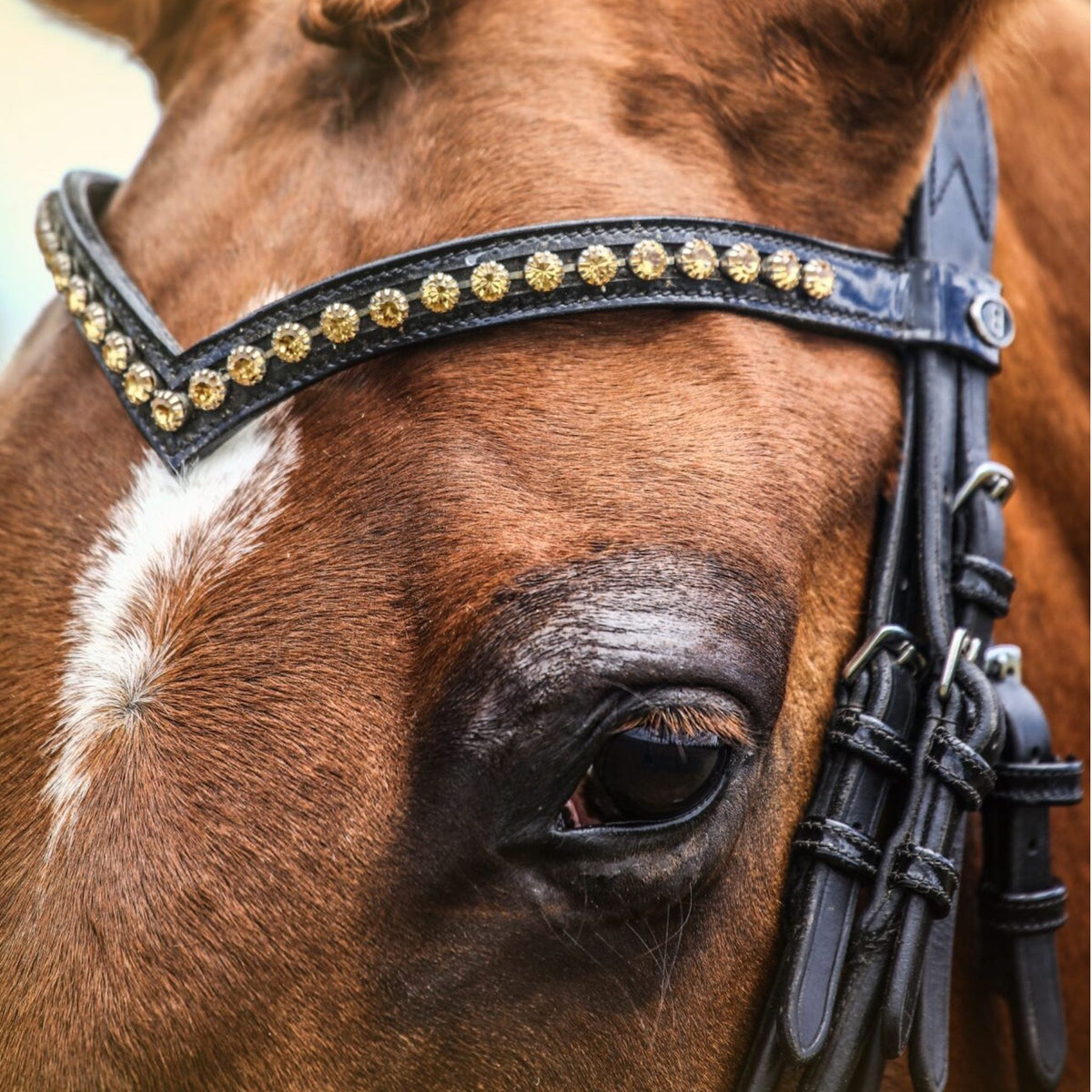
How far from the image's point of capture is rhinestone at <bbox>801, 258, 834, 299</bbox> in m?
1.18

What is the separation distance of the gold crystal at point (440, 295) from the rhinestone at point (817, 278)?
37cm

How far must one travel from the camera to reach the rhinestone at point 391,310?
1.08m

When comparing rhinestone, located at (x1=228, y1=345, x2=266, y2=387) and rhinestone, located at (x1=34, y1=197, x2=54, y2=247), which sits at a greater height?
rhinestone, located at (x1=34, y1=197, x2=54, y2=247)

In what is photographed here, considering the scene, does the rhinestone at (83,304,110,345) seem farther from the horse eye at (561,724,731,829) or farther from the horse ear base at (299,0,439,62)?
the horse eye at (561,724,731,829)

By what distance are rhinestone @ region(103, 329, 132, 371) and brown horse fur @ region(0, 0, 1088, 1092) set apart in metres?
0.05

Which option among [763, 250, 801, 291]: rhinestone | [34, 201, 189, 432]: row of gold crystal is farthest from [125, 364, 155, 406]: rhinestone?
[763, 250, 801, 291]: rhinestone

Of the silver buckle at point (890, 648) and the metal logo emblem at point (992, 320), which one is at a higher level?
the metal logo emblem at point (992, 320)

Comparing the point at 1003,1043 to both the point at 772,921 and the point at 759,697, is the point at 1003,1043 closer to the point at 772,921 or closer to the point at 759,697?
the point at 772,921

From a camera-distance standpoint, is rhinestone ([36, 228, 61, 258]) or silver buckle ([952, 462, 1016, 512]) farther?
rhinestone ([36, 228, 61, 258])

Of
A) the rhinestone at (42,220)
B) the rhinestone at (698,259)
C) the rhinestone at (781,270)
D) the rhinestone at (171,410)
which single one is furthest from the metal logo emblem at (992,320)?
the rhinestone at (42,220)

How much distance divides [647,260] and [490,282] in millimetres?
155

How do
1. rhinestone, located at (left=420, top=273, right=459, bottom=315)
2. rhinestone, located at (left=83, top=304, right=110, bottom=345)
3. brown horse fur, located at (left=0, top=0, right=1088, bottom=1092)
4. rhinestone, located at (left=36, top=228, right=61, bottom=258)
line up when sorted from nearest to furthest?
brown horse fur, located at (left=0, top=0, right=1088, bottom=1092)
rhinestone, located at (left=420, top=273, right=459, bottom=315)
rhinestone, located at (left=83, top=304, right=110, bottom=345)
rhinestone, located at (left=36, top=228, right=61, bottom=258)

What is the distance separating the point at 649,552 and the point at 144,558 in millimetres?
465

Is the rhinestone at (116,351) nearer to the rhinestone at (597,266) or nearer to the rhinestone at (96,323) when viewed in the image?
the rhinestone at (96,323)
